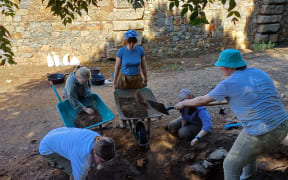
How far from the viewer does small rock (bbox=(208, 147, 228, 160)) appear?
2.80 meters

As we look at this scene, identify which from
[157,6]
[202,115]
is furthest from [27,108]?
[157,6]

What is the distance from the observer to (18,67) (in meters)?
7.63

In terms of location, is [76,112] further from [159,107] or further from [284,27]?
[284,27]

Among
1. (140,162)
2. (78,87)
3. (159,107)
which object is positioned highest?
(78,87)

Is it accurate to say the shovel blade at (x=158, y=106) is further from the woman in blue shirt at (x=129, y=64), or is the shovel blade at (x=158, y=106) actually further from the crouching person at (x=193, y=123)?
the woman in blue shirt at (x=129, y=64)

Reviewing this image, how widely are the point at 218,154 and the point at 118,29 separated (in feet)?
19.4

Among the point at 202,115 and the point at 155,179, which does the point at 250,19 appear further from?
the point at 155,179

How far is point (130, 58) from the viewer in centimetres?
358

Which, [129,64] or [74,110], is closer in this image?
[74,110]

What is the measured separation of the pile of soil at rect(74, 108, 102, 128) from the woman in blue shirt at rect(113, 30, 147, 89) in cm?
72

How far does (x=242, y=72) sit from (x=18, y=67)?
7.68 metres

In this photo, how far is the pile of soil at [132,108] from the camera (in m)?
3.03

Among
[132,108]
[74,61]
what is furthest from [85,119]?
[74,61]

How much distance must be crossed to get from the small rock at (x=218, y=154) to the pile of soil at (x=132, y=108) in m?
0.99
